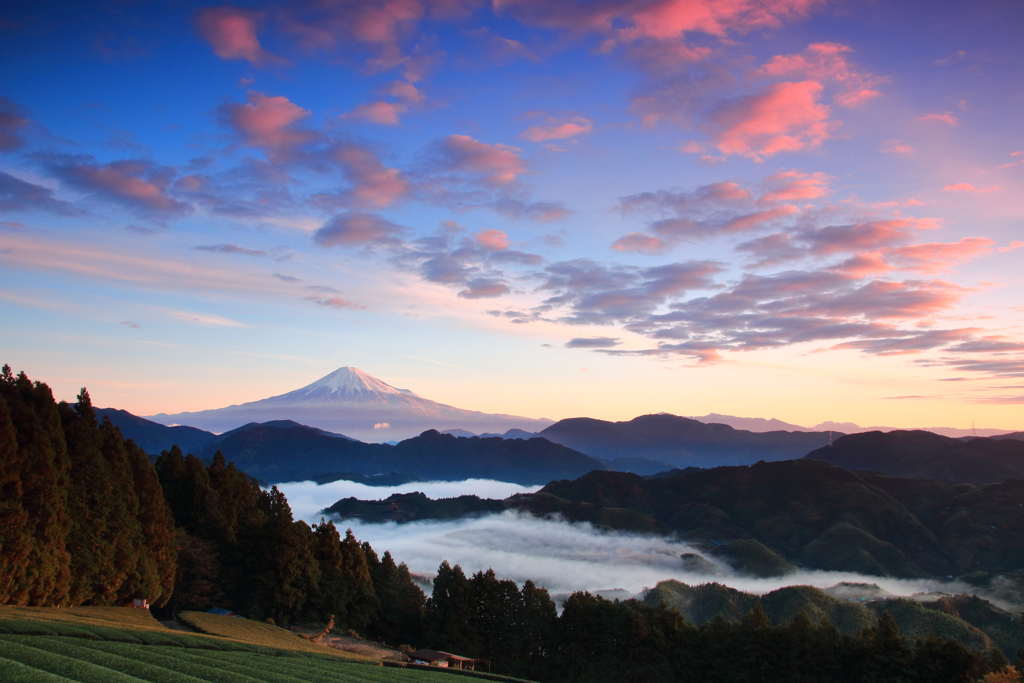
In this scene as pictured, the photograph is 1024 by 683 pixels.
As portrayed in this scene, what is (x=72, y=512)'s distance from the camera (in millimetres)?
33375

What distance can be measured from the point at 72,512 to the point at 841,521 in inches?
6618

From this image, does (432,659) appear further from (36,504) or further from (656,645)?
(36,504)

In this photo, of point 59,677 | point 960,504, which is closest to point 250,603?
point 59,677

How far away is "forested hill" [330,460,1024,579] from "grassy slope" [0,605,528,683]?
138012mm

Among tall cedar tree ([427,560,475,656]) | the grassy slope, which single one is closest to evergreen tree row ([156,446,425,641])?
tall cedar tree ([427,560,475,656])

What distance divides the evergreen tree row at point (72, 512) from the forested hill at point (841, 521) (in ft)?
438

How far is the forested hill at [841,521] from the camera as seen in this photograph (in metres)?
139

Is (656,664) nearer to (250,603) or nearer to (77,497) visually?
(250,603)

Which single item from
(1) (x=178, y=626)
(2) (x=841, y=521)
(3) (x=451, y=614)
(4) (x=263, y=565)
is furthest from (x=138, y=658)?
(2) (x=841, y=521)

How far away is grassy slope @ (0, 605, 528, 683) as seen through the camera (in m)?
12.3

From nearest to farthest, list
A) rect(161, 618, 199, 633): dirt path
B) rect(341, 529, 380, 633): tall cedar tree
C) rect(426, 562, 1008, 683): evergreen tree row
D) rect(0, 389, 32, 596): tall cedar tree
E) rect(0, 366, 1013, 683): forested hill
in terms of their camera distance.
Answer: rect(0, 389, 32, 596): tall cedar tree → rect(0, 366, 1013, 683): forested hill → rect(161, 618, 199, 633): dirt path → rect(426, 562, 1008, 683): evergreen tree row → rect(341, 529, 380, 633): tall cedar tree

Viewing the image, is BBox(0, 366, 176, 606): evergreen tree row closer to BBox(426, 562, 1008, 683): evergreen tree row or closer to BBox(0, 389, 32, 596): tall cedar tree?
BBox(0, 389, 32, 596): tall cedar tree

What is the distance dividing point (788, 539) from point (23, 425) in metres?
170

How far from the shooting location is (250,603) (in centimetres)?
4628
